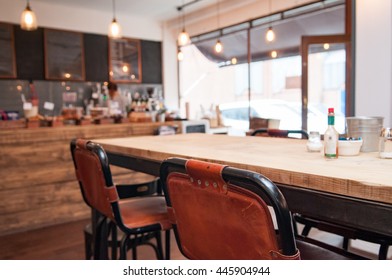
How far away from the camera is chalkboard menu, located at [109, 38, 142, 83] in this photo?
636cm

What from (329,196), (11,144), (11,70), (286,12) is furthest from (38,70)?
(329,196)

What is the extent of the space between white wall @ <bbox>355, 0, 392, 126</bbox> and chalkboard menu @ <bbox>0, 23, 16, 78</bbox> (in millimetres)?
4631

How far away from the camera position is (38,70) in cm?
562

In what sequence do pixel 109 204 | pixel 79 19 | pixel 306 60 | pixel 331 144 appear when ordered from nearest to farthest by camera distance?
pixel 331 144
pixel 109 204
pixel 306 60
pixel 79 19

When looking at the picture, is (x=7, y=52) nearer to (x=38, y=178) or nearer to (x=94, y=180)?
(x=38, y=178)

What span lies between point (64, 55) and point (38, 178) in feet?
9.82

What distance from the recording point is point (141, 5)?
19.3 feet

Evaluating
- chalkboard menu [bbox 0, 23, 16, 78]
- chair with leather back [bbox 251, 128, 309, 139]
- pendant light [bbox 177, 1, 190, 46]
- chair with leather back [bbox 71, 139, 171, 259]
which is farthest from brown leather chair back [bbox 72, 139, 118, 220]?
chalkboard menu [bbox 0, 23, 16, 78]

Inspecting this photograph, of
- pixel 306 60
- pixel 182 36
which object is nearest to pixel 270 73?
pixel 306 60

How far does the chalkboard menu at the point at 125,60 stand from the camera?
636 cm

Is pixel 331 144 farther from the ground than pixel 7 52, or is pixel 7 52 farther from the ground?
pixel 7 52

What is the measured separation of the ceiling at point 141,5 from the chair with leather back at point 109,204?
4.45 metres
